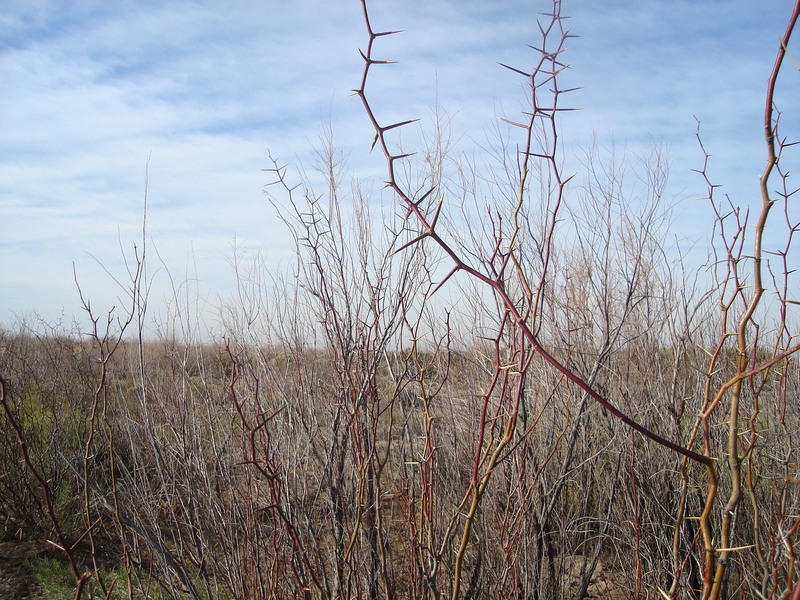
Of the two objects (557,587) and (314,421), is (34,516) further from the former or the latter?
(557,587)

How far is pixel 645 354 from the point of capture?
3.77m

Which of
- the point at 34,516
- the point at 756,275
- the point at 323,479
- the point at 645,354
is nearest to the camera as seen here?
the point at 756,275

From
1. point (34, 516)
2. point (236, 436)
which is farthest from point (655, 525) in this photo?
point (34, 516)

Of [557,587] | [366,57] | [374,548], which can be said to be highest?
[366,57]

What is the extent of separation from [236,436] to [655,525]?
2.14 m

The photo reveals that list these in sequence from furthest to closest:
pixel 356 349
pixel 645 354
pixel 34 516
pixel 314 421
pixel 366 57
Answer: pixel 34 516, pixel 645 354, pixel 314 421, pixel 356 349, pixel 366 57

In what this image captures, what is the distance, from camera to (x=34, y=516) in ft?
15.3

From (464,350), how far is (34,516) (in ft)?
11.2

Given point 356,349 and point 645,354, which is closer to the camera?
point 356,349

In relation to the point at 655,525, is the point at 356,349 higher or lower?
higher

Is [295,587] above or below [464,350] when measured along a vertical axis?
below

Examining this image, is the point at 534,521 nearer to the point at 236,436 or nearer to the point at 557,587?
the point at 557,587

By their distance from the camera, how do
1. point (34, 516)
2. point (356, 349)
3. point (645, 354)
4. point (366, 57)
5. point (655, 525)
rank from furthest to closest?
point (34, 516)
point (645, 354)
point (655, 525)
point (356, 349)
point (366, 57)

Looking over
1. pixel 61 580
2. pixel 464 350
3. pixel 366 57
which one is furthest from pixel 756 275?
pixel 61 580
